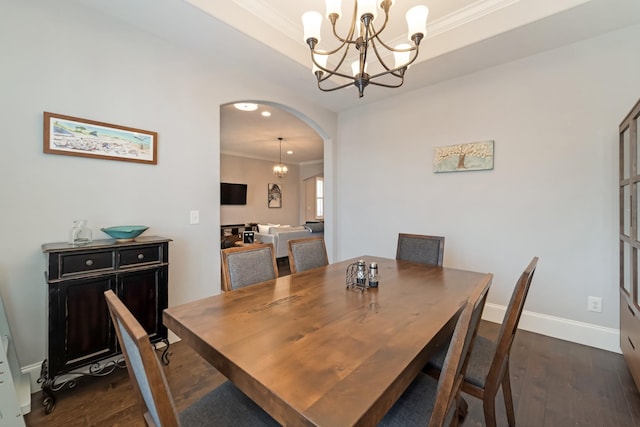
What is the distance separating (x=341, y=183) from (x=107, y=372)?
10.8 feet

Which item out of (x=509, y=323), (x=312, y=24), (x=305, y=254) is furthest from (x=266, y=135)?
(x=509, y=323)

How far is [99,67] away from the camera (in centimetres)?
201

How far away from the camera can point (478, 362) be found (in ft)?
4.43

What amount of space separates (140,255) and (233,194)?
6.12m

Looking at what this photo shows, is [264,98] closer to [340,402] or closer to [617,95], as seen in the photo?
[340,402]

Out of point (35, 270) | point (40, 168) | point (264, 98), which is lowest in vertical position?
point (35, 270)

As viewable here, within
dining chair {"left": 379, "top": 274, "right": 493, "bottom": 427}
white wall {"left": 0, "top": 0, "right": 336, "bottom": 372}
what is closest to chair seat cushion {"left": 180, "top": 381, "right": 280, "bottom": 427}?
dining chair {"left": 379, "top": 274, "right": 493, "bottom": 427}

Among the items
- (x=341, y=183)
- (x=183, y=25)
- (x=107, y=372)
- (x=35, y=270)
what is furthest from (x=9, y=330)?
(x=341, y=183)

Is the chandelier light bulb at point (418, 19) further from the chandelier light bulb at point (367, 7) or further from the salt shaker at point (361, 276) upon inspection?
the salt shaker at point (361, 276)

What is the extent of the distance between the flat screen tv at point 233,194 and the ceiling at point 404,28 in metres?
5.10

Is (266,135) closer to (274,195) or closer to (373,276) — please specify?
(274,195)

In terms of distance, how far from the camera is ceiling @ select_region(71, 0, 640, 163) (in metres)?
2.01

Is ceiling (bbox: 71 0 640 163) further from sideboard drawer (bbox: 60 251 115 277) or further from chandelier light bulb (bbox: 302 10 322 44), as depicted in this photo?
sideboard drawer (bbox: 60 251 115 277)

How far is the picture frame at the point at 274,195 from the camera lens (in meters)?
8.89
